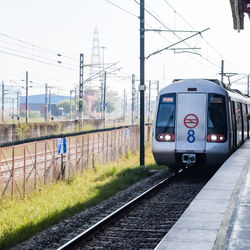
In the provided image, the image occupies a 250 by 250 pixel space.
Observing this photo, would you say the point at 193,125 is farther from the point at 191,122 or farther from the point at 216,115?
the point at 216,115

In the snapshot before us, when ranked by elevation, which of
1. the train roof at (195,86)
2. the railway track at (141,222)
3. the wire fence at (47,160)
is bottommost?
the railway track at (141,222)

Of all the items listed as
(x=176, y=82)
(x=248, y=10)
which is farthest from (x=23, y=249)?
(x=176, y=82)

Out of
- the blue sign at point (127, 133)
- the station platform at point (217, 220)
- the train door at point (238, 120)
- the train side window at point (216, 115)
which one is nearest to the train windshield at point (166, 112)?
the train side window at point (216, 115)

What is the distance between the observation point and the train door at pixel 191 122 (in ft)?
47.2

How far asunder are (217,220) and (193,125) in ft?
23.9

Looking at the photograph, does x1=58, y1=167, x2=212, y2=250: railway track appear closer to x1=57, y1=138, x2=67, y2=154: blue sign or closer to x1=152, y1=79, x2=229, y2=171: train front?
x1=152, y1=79, x2=229, y2=171: train front

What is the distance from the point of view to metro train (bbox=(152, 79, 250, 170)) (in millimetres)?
14367

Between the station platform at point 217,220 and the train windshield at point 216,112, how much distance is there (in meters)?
3.23

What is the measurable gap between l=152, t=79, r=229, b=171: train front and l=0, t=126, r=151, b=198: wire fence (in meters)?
4.04

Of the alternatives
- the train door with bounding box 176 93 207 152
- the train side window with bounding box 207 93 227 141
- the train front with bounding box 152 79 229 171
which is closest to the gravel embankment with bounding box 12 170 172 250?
the train front with bounding box 152 79 229 171

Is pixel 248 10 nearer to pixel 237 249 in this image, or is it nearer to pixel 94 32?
pixel 237 249

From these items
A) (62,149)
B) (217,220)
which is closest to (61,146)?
(62,149)

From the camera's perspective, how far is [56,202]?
12.9 meters

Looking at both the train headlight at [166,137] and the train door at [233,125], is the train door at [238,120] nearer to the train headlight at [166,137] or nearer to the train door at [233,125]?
the train door at [233,125]
